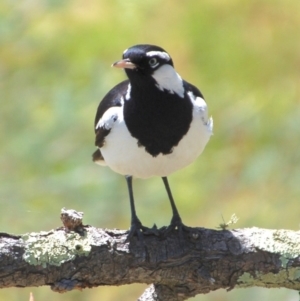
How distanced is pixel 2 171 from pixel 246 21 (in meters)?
2.40

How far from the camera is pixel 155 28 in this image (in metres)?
5.61

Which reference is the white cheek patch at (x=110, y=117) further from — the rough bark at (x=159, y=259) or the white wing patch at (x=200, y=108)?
the rough bark at (x=159, y=259)

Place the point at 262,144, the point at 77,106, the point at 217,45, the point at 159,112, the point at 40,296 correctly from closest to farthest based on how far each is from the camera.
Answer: the point at 159,112, the point at 40,296, the point at 77,106, the point at 262,144, the point at 217,45

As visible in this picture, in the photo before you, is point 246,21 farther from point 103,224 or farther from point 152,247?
point 152,247

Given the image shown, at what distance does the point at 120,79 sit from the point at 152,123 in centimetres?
206

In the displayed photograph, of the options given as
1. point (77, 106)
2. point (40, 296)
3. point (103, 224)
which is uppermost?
point (77, 106)

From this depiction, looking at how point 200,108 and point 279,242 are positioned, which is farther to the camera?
point 200,108

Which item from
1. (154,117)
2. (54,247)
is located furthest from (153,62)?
(54,247)

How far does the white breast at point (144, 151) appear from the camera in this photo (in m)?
2.72

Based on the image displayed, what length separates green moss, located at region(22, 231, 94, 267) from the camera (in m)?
2.39

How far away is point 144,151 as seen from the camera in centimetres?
272

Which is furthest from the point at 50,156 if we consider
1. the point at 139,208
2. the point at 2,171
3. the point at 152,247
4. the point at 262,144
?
the point at 152,247

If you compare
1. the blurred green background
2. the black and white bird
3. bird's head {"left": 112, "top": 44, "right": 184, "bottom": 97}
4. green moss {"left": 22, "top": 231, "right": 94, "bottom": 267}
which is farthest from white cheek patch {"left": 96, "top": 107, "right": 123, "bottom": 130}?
the blurred green background

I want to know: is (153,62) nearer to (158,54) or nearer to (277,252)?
(158,54)
